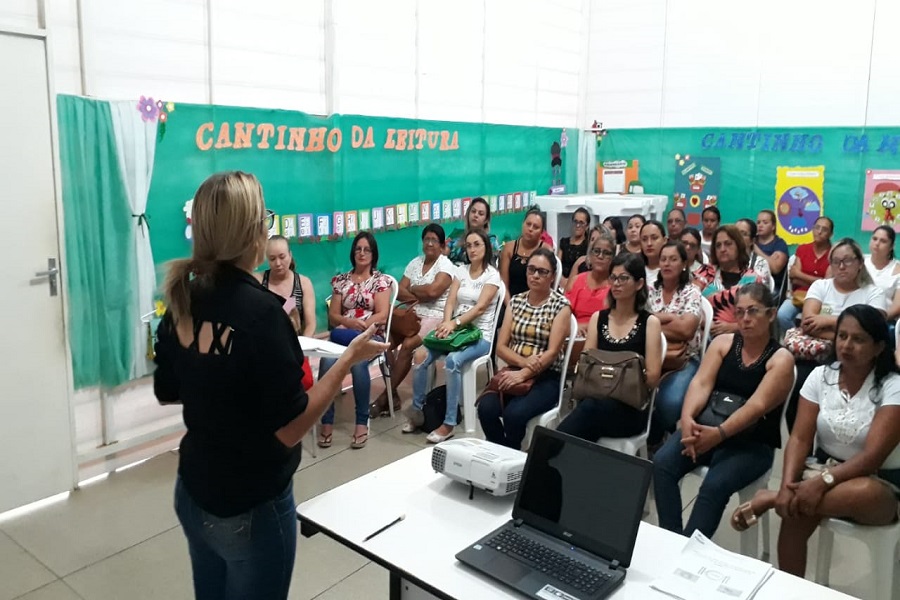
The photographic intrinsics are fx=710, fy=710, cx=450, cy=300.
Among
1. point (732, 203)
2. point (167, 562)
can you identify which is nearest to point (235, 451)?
point (167, 562)

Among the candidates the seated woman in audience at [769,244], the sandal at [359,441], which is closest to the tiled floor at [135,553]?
the sandal at [359,441]

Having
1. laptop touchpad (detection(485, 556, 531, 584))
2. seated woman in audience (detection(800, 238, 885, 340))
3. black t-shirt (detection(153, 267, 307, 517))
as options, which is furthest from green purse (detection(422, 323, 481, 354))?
black t-shirt (detection(153, 267, 307, 517))

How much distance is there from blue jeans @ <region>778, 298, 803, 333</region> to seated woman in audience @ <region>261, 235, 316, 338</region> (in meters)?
3.26

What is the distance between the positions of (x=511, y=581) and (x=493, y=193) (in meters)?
5.56

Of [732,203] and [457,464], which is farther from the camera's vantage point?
[732,203]

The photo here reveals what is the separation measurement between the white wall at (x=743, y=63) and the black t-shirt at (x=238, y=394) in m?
6.73

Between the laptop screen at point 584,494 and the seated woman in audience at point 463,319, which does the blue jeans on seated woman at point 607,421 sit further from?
the laptop screen at point 584,494

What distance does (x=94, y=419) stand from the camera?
3.98 meters

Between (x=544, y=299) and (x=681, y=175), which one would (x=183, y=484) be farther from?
(x=681, y=175)

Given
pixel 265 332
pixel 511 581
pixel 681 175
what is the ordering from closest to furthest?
pixel 265 332
pixel 511 581
pixel 681 175

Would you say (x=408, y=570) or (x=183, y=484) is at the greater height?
(x=183, y=484)

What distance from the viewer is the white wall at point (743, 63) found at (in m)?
6.46

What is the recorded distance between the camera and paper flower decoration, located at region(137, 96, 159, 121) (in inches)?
155

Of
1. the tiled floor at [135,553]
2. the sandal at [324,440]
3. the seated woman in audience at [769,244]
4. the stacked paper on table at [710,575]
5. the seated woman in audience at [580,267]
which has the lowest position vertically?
the tiled floor at [135,553]
